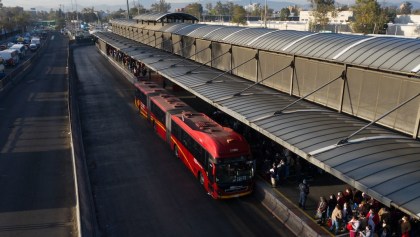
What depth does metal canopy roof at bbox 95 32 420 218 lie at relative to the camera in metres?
10.6

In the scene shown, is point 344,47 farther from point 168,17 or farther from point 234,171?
point 168,17

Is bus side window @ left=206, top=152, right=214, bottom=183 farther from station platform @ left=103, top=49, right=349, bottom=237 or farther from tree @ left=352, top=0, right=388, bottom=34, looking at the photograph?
tree @ left=352, top=0, right=388, bottom=34

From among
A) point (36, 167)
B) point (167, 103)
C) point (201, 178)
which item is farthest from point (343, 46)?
point (36, 167)

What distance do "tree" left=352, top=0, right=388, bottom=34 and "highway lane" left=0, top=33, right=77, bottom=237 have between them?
4915cm

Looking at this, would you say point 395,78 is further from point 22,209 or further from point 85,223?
point 22,209

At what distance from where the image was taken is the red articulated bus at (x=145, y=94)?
1246 inches

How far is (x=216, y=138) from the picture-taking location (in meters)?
18.8

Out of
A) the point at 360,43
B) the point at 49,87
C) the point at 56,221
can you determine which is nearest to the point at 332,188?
the point at 360,43

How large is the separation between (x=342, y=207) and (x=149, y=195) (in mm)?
10021

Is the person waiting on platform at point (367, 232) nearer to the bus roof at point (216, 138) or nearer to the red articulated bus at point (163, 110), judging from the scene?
the bus roof at point (216, 138)

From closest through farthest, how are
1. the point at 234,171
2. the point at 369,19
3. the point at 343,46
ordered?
the point at 234,171 → the point at 343,46 → the point at 369,19

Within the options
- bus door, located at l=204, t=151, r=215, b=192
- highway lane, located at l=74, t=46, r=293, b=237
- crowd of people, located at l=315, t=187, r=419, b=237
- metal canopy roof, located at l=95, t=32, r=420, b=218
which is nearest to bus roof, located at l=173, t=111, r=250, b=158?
bus door, located at l=204, t=151, r=215, b=192

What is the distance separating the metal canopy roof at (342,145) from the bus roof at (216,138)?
1.30m

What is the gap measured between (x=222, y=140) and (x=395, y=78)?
881cm
